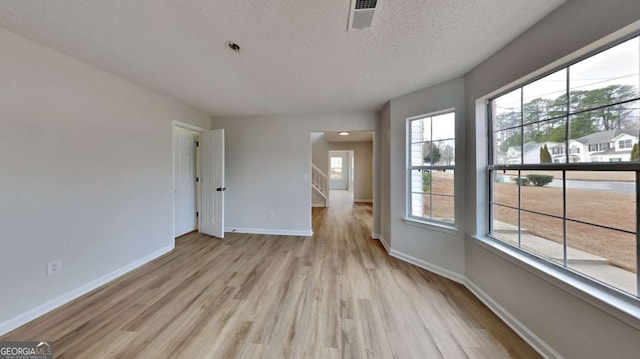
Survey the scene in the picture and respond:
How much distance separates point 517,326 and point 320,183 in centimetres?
658

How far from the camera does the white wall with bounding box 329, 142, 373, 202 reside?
28.5 feet

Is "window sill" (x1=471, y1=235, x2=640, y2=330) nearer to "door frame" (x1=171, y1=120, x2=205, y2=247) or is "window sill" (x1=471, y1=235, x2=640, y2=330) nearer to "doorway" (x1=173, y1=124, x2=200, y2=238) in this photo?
"door frame" (x1=171, y1=120, x2=205, y2=247)

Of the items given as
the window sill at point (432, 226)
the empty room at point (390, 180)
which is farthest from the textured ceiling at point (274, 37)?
the window sill at point (432, 226)

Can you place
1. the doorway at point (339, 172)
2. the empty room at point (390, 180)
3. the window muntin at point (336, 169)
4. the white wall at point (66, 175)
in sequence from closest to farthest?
the empty room at point (390, 180)
the white wall at point (66, 175)
the doorway at point (339, 172)
the window muntin at point (336, 169)

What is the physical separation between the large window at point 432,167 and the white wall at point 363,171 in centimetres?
552

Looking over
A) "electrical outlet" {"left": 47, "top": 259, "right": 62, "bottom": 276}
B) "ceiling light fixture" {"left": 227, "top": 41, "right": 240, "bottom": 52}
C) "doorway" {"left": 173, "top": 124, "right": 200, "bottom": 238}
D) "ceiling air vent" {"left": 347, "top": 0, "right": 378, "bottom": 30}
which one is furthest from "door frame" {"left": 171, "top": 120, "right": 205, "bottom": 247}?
"ceiling air vent" {"left": 347, "top": 0, "right": 378, "bottom": 30}

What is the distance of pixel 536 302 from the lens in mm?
1617

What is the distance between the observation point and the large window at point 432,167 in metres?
2.72

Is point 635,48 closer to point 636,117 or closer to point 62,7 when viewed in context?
point 636,117

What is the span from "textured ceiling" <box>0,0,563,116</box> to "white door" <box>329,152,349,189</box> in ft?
31.1

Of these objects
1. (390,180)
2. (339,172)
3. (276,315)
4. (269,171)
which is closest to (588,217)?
(390,180)

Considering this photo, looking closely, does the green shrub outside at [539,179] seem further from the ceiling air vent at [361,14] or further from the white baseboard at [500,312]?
the ceiling air vent at [361,14]

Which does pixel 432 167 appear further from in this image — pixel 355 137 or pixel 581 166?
pixel 355 137

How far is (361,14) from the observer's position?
1.50m
